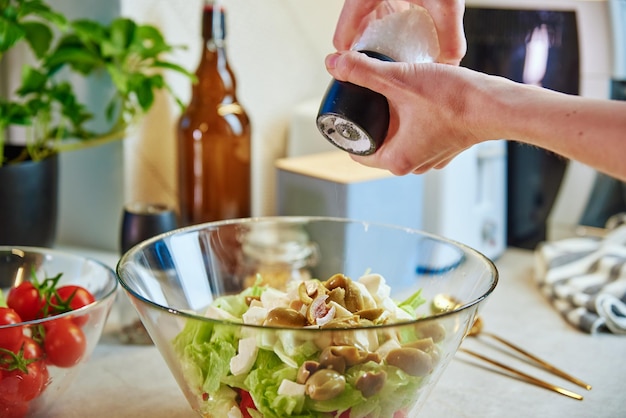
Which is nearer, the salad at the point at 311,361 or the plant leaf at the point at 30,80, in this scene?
the salad at the point at 311,361

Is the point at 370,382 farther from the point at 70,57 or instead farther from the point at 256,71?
the point at 256,71

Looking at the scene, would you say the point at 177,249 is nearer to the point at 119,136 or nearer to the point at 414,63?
the point at 414,63

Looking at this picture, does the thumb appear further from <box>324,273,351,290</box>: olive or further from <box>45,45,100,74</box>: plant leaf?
<box>45,45,100,74</box>: plant leaf

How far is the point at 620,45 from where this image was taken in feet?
5.06

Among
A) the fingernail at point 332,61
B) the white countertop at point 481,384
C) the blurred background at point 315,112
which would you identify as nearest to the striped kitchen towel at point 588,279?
the white countertop at point 481,384

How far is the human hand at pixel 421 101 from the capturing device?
2.39ft

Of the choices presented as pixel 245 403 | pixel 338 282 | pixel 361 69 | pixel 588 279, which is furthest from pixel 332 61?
pixel 588 279

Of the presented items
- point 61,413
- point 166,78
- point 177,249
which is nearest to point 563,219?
point 166,78

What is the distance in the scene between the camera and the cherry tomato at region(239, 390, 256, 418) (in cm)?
73

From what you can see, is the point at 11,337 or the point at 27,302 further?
the point at 27,302

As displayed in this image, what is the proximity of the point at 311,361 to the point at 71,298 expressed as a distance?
1.11ft

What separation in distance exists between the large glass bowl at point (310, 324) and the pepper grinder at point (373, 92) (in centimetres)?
14

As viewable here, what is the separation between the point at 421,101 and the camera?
754 millimetres

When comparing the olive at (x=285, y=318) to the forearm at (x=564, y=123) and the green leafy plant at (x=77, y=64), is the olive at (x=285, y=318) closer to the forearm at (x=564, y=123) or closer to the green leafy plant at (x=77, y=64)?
the forearm at (x=564, y=123)
